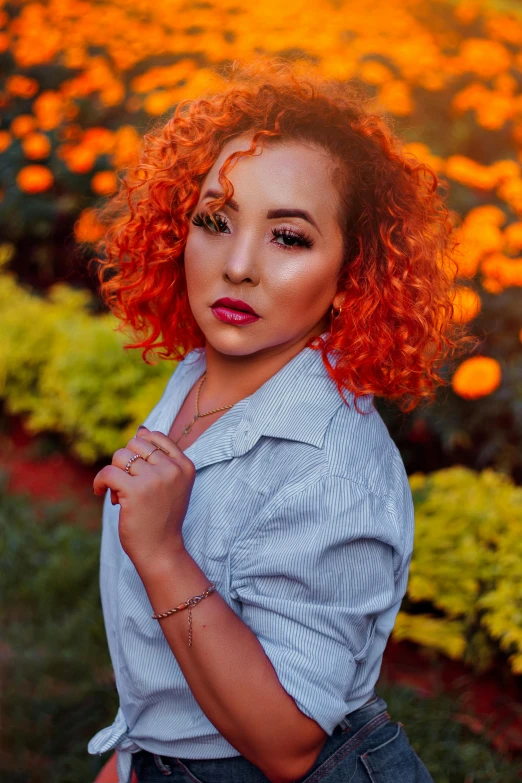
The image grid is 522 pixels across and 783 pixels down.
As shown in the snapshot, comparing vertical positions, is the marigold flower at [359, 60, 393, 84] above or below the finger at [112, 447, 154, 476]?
below

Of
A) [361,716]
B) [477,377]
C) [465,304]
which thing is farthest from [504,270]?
[361,716]

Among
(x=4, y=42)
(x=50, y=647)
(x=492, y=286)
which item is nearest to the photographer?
(x=50, y=647)

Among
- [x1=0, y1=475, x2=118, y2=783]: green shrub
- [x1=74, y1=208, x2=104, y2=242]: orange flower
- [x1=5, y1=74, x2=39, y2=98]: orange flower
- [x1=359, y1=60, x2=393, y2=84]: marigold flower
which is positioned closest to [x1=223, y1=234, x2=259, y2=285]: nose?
[x1=0, y1=475, x2=118, y2=783]: green shrub

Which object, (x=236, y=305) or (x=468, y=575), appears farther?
(x=468, y=575)

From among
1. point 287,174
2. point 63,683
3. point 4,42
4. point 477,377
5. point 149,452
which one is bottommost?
point 63,683

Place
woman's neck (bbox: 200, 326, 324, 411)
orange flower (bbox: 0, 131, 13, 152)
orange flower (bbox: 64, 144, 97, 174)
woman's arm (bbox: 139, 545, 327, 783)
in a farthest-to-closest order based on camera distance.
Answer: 1. orange flower (bbox: 0, 131, 13, 152)
2. orange flower (bbox: 64, 144, 97, 174)
3. woman's neck (bbox: 200, 326, 324, 411)
4. woman's arm (bbox: 139, 545, 327, 783)

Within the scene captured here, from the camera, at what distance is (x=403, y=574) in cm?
141

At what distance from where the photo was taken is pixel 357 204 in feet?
4.62

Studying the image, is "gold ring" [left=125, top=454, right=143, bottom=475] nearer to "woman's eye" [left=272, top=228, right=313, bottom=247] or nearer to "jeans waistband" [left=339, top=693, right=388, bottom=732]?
"woman's eye" [left=272, top=228, right=313, bottom=247]

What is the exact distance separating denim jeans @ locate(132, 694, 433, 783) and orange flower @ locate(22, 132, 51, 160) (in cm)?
434

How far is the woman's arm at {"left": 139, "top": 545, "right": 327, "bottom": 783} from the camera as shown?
1.14 m

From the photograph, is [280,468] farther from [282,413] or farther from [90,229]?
[90,229]

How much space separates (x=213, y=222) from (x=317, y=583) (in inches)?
26.0

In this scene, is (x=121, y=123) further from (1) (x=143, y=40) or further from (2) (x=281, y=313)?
(2) (x=281, y=313)
